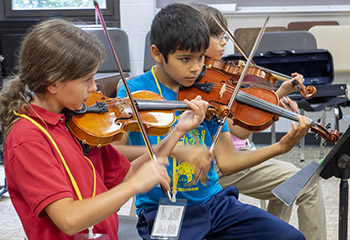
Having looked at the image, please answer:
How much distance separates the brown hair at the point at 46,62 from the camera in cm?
110

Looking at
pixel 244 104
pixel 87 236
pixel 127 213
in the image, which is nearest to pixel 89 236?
pixel 87 236

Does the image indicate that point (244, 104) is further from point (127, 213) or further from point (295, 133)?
point (127, 213)

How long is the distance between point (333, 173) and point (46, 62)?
2.45 ft

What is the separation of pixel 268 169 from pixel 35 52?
128 centimetres

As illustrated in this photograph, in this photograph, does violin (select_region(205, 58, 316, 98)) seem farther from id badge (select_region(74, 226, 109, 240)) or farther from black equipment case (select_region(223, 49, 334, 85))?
black equipment case (select_region(223, 49, 334, 85))

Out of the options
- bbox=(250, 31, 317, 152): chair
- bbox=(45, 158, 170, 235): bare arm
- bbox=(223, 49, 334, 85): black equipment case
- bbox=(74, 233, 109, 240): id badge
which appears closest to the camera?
bbox=(45, 158, 170, 235): bare arm

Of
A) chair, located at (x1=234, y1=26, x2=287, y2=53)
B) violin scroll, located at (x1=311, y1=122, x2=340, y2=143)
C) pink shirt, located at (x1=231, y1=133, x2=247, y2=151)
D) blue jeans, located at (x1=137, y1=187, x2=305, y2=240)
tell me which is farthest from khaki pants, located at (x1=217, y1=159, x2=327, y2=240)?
chair, located at (x1=234, y1=26, x2=287, y2=53)

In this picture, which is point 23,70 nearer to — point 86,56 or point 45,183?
point 86,56

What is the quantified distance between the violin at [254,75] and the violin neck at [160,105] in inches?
19.0

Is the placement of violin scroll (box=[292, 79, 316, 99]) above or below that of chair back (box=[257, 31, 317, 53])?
above

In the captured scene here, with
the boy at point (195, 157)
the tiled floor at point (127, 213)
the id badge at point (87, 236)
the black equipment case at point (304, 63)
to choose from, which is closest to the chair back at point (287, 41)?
the black equipment case at point (304, 63)

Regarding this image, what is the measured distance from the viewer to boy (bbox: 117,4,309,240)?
4.59 ft

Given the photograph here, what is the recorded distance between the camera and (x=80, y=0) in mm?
4504

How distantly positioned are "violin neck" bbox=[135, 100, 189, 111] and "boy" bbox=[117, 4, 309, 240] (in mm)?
103
